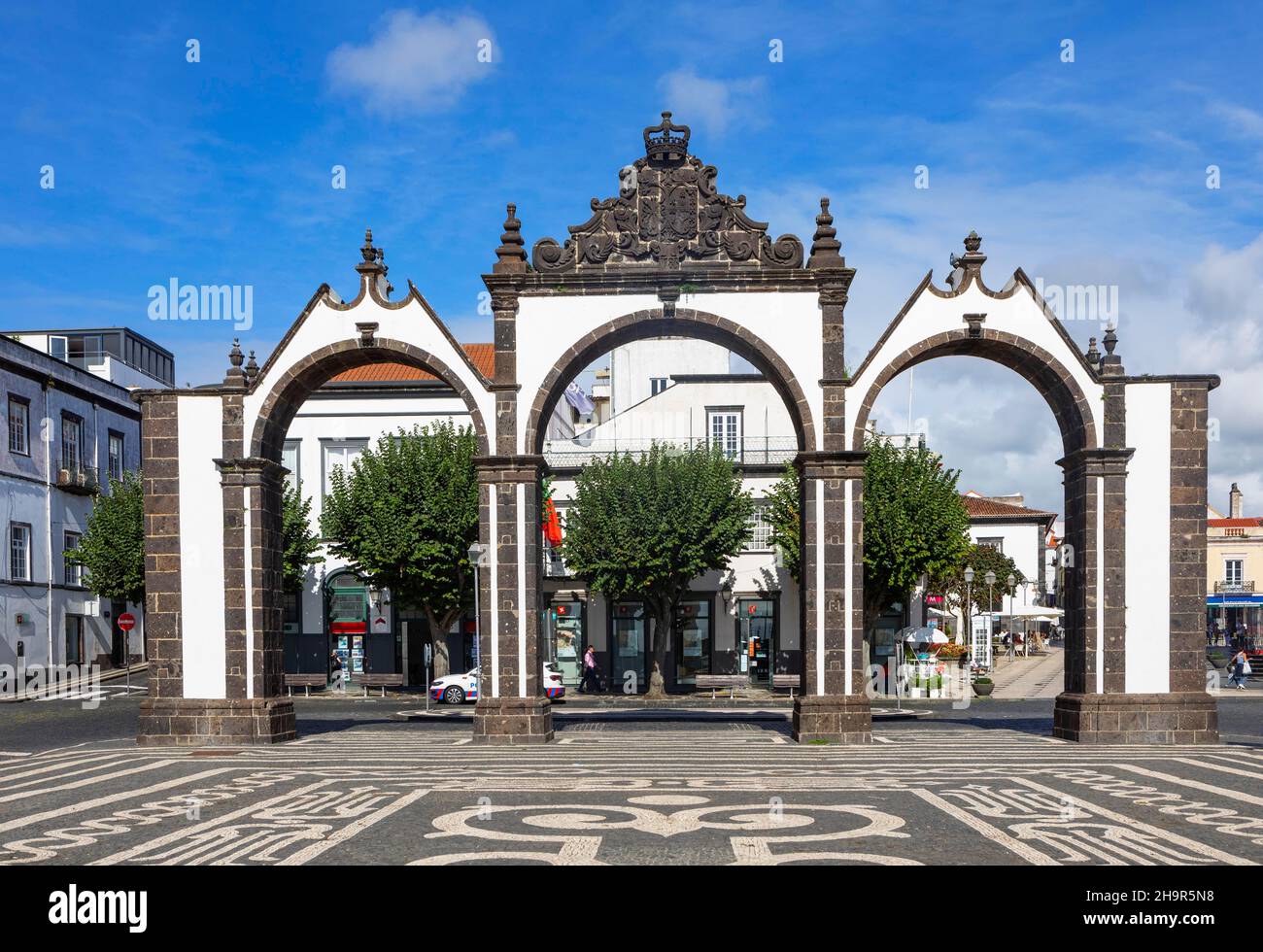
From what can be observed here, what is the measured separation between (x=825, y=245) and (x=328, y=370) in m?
9.29

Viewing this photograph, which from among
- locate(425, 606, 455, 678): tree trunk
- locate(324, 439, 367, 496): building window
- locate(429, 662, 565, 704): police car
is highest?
locate(324, 439, 367, 496): building window

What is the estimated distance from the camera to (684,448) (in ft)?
132

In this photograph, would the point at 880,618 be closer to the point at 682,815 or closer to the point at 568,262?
the point at 568,262

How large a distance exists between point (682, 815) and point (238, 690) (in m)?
10.8

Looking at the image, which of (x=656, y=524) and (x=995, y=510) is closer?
(x=656, y=524)

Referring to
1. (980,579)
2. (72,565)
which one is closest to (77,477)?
(72,565)

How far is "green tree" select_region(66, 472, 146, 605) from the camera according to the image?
38.6 m

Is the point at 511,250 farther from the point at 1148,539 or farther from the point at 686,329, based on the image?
the point at 1148,539

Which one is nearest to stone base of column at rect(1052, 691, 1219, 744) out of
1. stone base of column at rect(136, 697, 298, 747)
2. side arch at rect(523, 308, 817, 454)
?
side arch at rect(523, 308, 817, 454)

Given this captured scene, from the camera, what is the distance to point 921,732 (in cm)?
2189

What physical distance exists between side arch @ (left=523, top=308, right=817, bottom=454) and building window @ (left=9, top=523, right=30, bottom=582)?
2723 centimetres

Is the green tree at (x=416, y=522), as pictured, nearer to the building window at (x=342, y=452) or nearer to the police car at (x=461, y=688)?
the police car at (x=461, y=688)

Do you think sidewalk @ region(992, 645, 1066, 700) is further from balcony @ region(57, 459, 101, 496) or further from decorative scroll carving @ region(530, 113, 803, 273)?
balcony @ region(57, 459, 101, 496)

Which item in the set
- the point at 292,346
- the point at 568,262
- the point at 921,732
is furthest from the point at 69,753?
the point at 921,732
